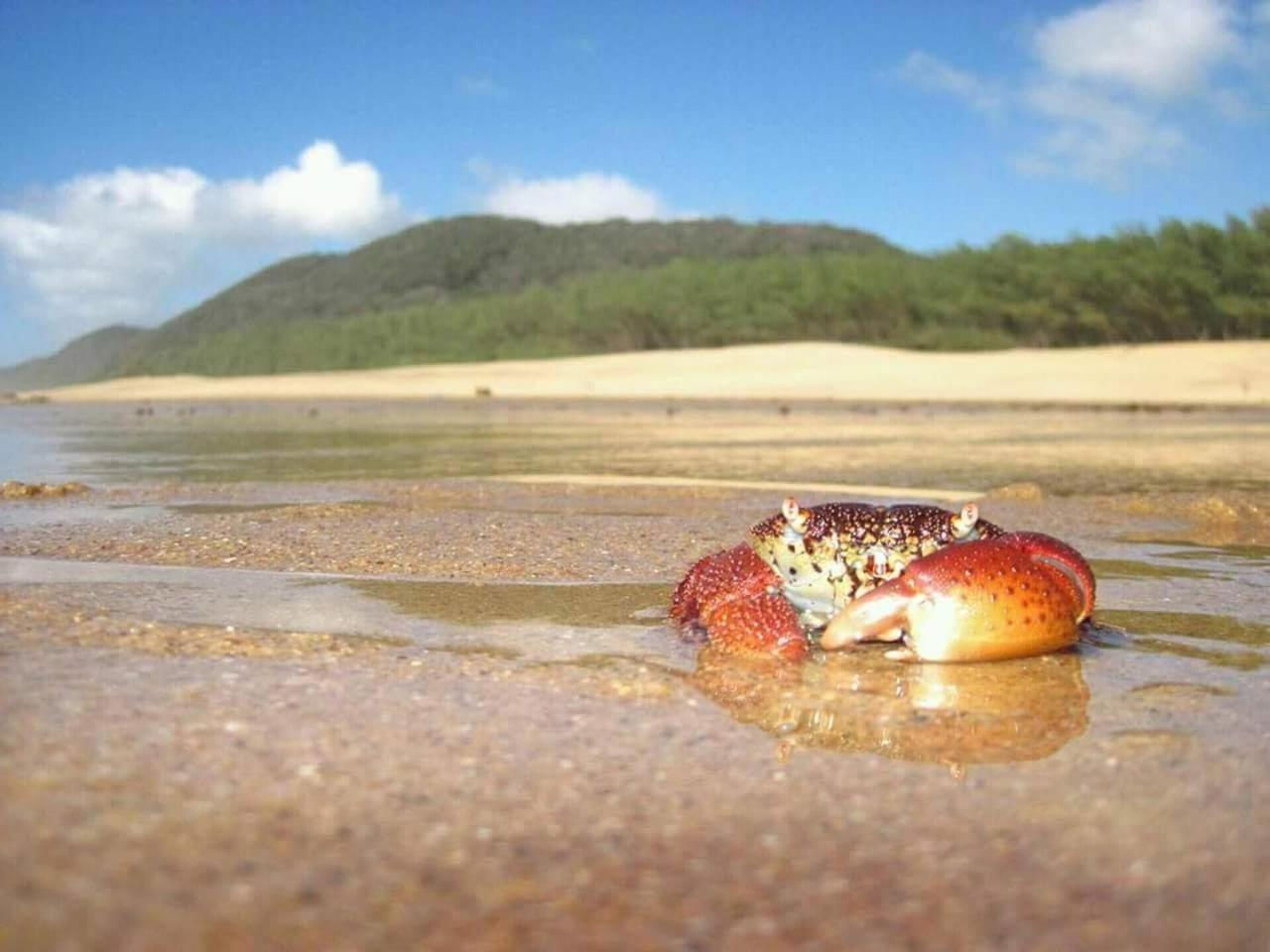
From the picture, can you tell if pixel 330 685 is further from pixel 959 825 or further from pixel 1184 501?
pixel 1184 501

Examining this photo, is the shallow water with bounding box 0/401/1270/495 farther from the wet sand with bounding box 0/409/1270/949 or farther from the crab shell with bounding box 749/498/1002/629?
the wet sand with bounding box 0/409/1270/949

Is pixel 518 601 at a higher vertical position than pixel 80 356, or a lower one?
lower

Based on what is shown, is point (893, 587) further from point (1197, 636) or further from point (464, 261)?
point (464, 261)

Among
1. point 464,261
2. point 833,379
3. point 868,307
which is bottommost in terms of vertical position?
point 833,379

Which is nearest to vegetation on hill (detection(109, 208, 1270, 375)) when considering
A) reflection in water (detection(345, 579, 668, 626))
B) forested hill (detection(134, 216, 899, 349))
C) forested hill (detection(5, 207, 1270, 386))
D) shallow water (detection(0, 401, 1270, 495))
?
forested hill (detection(5, 207, 1270, 386))

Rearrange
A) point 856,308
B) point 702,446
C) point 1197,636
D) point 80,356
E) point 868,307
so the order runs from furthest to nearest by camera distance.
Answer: point 80,356 → point 856,308 → point 868,307 → point 702,446 → point 1197,636

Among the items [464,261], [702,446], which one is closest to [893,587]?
[702,446]

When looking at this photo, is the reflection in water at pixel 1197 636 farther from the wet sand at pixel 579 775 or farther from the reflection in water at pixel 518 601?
the reflection in water at pixel 518 601
